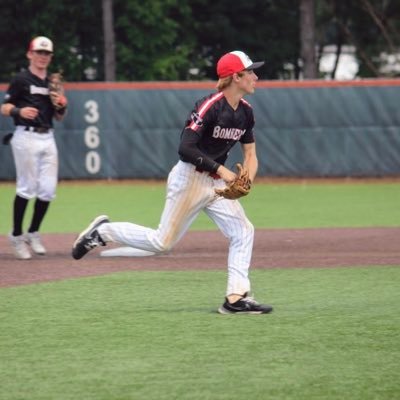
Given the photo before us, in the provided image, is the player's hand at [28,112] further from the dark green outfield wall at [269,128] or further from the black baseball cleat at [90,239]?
the dark green outfield wall at [269,128]

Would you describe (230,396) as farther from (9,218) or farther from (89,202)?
(89,202)

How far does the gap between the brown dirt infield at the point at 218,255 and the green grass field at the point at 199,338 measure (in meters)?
0.44

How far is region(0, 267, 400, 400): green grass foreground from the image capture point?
6.19 meters

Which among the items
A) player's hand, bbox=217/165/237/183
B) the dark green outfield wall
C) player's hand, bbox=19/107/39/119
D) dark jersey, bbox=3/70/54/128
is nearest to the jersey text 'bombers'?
player's hand, bbox=217/165/237/183

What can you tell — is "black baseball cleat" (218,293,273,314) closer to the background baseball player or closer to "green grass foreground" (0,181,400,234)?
the background baseball player

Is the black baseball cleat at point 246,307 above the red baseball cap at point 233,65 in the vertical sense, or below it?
below

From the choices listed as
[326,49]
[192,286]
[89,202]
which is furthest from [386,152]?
[326,49]

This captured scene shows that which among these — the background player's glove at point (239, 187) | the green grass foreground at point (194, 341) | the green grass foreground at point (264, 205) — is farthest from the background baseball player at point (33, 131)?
the background player's glove at point (239, 187)

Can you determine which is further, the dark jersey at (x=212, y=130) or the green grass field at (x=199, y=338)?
the dark jersey at (x=212, y=130)

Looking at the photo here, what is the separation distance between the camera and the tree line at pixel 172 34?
32.3m

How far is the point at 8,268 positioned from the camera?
36.3 ft

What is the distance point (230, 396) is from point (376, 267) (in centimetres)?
521

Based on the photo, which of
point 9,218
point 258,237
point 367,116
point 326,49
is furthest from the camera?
point 326,49

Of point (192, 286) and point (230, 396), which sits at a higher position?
point (230, 396)
